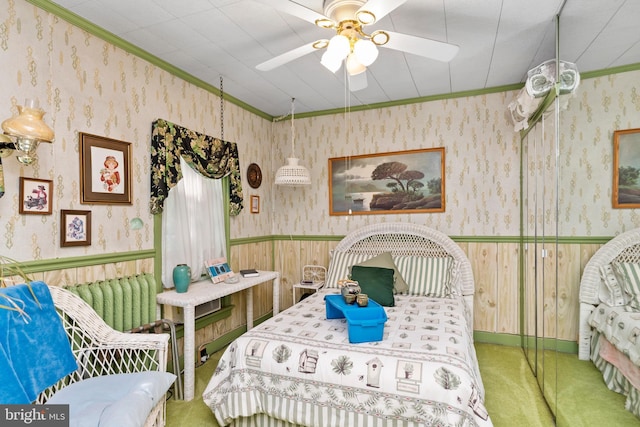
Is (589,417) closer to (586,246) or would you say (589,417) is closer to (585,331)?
(585,331)

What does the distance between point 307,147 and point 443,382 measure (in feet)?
11.5

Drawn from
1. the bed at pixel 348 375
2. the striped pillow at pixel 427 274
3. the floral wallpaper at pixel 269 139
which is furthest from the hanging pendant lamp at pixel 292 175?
the bed at pixel 348 375

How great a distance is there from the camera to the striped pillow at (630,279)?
199cm

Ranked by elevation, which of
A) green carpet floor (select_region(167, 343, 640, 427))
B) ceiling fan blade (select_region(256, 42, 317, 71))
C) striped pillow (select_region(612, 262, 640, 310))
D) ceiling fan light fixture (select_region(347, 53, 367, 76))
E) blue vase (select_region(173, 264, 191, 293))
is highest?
ceiling fan blade (select_region(256, 42, 317, 71))

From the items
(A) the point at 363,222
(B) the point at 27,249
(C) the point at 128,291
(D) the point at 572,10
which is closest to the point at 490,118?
(D) the point at 572,10

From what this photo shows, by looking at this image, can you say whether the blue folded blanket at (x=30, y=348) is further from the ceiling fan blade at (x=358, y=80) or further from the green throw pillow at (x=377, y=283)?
the ceiling fan blade at (x=358, y=80)

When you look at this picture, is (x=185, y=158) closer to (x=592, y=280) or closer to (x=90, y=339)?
(x=90, y=339)

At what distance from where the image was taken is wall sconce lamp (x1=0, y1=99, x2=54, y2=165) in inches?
73.5

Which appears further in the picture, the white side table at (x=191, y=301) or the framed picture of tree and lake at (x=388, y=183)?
the framed picture of tree and lake at (x=388, y=183)

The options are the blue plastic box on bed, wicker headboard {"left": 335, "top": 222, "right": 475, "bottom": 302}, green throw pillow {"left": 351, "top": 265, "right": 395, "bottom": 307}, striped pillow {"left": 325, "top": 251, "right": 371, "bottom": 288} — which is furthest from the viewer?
striped pillow {"left": 325, "top": 251, "right": 371, "bottom": 288}

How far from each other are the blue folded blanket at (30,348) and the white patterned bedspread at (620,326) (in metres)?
3.11

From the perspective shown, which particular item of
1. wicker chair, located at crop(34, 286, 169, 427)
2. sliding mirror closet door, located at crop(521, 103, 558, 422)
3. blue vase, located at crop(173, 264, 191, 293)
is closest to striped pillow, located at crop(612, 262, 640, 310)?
sliding mirror closet door, located at crop(521, 103, 558, 422)

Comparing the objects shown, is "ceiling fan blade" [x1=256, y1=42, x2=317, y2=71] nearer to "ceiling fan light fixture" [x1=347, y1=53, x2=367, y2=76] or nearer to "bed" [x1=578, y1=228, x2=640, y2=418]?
"ceiling fan light fixture" [x1=347, y1=53, x2=367, y2=76]

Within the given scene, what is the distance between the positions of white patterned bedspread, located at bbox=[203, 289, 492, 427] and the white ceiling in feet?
5.90
